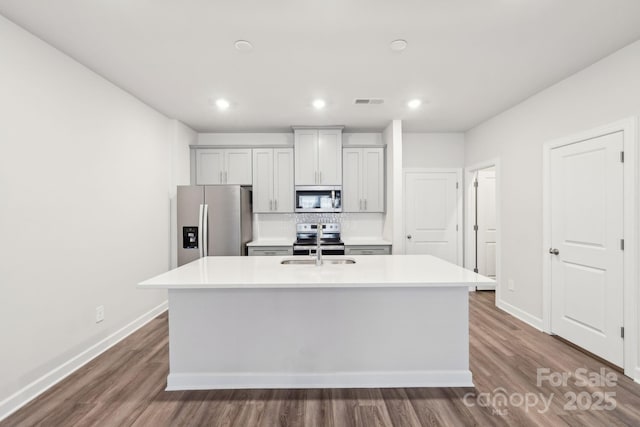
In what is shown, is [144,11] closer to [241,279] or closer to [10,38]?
[10,38]

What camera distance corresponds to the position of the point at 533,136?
11.3ft

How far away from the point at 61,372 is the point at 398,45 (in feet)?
12.0

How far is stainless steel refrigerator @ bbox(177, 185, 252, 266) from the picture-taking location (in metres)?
4.10

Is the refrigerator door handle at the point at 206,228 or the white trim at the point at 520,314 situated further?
the refrigerator door handle at the point at 206,228

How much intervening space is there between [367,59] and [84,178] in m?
2.67

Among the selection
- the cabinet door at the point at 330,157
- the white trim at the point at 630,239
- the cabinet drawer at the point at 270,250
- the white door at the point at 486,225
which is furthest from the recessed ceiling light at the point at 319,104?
the white door at the point at 486,225

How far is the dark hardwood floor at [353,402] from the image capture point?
1911 millimetres

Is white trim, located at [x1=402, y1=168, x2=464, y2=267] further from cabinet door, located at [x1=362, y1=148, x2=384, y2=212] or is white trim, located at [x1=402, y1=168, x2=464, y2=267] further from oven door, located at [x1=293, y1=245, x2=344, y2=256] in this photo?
oven door, located at [x1=293, y1=245, x2=344, y2=256]

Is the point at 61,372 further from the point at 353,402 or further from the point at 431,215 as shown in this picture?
the point at 431,215

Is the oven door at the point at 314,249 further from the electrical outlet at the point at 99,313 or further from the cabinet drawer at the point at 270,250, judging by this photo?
the electrical outlet at the point at 99,313

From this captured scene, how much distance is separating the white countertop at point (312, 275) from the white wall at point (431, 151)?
261 cm

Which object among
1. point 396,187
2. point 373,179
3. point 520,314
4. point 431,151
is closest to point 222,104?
point 373,179

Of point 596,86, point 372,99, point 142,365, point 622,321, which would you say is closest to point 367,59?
point 372,99

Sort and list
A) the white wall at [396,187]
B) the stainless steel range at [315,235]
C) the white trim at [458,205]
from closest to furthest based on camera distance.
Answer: the white wall at [396,187], the stainless steel range at [315,235], the white trim at [458,205]
